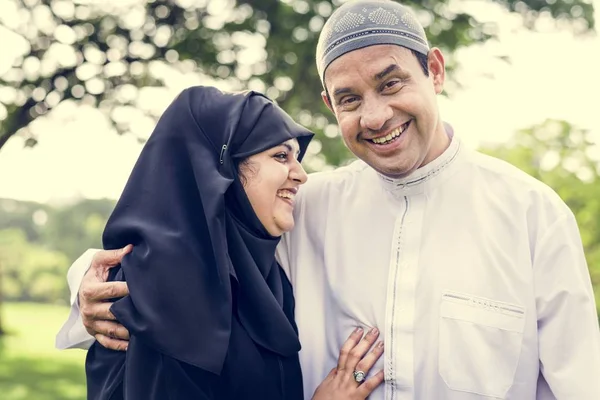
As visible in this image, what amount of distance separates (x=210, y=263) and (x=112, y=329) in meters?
0.41

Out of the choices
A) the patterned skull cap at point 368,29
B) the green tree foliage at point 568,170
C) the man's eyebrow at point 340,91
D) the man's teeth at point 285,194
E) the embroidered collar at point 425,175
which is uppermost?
the patterned skull cap at point 368,29

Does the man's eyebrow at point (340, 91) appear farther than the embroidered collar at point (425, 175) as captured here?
No

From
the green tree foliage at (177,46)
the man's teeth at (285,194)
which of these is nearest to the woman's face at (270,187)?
the man's teeth at (285,194)

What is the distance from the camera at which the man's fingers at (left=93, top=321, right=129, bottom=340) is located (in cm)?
236

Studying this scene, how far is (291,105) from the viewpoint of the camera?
8.45 meters

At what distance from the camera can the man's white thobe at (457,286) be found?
2199 mm

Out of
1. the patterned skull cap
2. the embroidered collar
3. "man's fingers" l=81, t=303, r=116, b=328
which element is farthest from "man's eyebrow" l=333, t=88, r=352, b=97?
"man's fingers" l=81, t=303, r=116, b=328

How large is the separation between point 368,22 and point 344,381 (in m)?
1.20

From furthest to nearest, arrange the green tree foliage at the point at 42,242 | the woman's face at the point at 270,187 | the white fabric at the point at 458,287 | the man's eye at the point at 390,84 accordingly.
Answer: the green tree foliage at the point at 42,242 → the woman's face at the point at 270,187 → the man's eye at the point at 390,84 → the white fabric at the point at 458,287

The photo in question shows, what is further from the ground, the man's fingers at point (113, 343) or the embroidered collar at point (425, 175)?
the embroidered collar at point (425, 175)

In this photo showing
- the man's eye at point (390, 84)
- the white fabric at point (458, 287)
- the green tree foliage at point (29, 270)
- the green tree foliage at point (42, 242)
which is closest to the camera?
the white fabric at point (458, 287)

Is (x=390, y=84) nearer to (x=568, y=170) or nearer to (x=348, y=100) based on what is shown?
(x=348, y=100)

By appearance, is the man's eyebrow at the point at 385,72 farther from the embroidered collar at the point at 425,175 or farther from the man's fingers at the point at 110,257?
the man's fingers at the point at 110,257

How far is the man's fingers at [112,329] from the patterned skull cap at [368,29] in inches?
43.4
